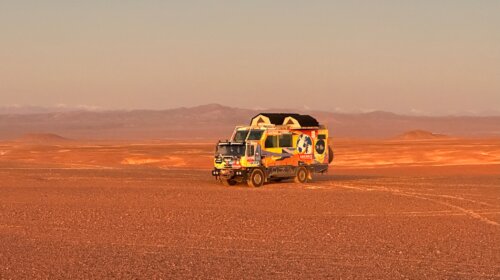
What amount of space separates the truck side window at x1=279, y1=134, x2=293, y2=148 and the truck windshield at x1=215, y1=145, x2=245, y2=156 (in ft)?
6.53

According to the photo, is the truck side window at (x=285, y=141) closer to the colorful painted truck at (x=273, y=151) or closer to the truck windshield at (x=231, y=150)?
the colorful painted truck at (x=273, y=151)

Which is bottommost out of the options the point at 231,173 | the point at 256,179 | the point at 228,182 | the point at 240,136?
the point at 228,182

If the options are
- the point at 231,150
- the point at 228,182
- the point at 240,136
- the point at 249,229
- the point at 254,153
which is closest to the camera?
the point at 249,229

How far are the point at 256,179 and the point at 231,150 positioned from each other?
4.96ft

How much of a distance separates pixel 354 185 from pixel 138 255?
19881mm

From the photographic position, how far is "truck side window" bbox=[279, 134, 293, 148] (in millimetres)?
34781

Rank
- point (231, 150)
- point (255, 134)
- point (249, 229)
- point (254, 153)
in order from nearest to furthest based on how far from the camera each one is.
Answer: point (249, 229) → point (254, 153) → point (231, 150) → point (255, 134)

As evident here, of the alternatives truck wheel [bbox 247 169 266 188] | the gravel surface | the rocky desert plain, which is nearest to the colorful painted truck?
truck wheel [bbox 247 169 266 188]

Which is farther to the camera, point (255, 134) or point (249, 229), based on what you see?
point (255, 134)

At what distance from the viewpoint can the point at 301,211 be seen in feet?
81.1

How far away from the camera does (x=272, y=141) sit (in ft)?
113

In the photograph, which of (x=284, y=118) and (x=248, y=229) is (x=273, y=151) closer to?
(x=284, y=118)

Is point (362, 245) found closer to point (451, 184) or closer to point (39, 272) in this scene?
point (39, 272)

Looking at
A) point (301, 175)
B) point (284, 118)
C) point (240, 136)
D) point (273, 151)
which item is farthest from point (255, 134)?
point (301, 175)
